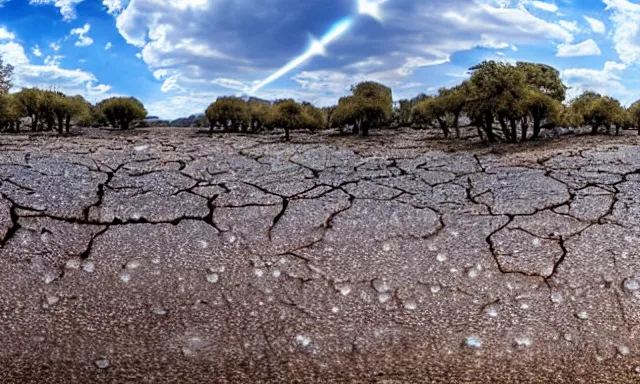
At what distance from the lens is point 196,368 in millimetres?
3822

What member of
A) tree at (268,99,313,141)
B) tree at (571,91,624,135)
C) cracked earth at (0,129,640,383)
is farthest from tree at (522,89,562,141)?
tree at (268,99,313,141)

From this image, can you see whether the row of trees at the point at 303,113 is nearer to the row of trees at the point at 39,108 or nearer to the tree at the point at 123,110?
the tree at the point at 123,110

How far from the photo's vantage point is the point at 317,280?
5.06m

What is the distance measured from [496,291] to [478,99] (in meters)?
10.9

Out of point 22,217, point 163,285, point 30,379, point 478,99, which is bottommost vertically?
point 30,379

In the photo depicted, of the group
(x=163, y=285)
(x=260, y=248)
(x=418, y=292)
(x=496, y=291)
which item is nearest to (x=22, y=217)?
(x=163, y=285)

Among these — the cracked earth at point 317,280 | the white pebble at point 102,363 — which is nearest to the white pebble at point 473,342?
the cracked earth at point 317,280

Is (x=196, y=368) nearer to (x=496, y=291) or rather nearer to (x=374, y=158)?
(x=496, y=291)

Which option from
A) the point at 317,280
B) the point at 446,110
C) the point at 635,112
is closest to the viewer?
the point at 317,280

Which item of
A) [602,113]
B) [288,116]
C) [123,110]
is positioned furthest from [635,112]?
[123,110]

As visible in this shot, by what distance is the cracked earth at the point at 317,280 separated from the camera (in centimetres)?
391

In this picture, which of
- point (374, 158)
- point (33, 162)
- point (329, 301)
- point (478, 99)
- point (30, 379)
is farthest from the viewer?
point (478, 99)

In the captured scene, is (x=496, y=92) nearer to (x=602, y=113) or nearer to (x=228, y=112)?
(x=602, y=113)

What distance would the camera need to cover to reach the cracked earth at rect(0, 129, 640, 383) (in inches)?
154
